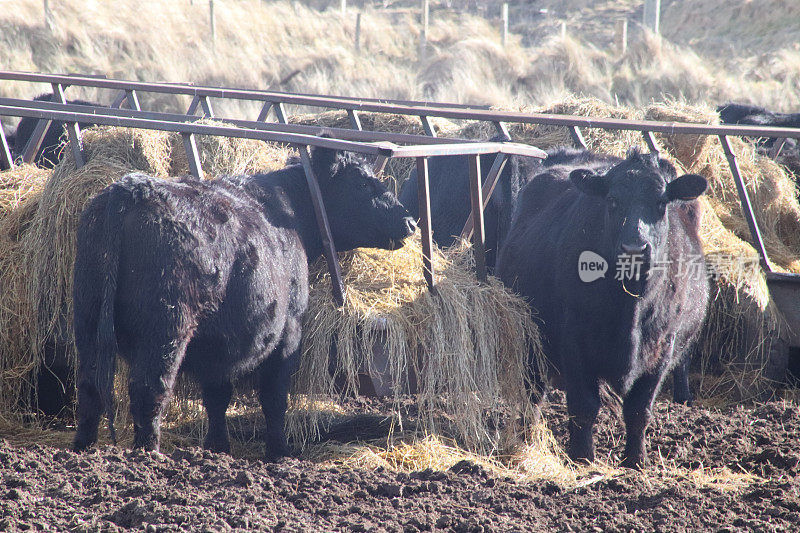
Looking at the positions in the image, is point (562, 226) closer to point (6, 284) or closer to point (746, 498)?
point (746, 498)

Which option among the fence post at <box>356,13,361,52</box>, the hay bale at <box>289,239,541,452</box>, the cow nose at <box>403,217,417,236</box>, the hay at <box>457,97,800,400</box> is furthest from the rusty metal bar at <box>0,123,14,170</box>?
the fence post at <box>356,13,361,52</box>

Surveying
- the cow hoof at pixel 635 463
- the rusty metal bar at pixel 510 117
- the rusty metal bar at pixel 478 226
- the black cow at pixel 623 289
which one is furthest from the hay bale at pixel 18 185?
the cow hoof at pixel 635 463

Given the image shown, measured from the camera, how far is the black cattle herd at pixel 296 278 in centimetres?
452

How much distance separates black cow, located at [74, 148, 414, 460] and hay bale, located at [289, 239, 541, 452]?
28cm

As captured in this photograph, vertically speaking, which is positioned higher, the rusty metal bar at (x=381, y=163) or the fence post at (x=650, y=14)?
the fence post at (x=650, y=14)

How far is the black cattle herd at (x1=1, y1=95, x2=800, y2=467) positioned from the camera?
4.52 metres

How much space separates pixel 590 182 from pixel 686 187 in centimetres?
60

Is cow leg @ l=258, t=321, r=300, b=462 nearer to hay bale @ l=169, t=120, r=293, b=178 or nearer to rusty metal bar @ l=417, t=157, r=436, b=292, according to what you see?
rusty metal bar @ l=417, t=157, r=436, b=292

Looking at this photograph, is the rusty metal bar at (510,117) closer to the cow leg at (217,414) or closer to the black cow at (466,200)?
the black cow at (466,200)

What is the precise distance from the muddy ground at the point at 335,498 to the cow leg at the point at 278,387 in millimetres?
656

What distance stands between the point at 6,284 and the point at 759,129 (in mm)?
5848

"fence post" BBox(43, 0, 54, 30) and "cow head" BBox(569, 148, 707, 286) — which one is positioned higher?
"fence post" BBox(43, 0, 54, 30)

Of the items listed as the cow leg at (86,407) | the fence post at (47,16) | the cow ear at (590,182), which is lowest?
the cow leg at (86,407)

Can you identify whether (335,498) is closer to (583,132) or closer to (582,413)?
(582,413)
